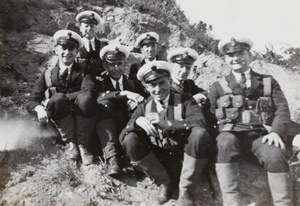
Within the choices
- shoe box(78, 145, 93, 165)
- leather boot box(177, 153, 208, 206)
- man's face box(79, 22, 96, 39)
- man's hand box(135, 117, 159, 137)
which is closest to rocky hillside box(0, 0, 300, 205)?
shoe box(78, 145, 93, 165)

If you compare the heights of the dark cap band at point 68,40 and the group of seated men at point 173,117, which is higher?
the dark cap band at point 68,40

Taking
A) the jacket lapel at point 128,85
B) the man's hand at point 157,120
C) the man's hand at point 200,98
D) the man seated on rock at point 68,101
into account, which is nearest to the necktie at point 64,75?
the man seated on rock at point 68,101

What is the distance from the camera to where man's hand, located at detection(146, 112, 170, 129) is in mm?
3324

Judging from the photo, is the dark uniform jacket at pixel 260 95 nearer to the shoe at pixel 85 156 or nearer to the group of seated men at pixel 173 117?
the group of seated men at pixel 173 117

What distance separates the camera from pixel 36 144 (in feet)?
13.1

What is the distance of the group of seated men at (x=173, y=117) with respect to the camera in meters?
3.23

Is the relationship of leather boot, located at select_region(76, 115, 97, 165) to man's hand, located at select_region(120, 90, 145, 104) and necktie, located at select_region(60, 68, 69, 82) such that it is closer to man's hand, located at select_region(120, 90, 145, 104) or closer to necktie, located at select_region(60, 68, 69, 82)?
man's hand, located at select_region(120, 90, 145, 104)

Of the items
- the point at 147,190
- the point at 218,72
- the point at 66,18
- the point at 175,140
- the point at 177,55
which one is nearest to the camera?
the point at 175,140

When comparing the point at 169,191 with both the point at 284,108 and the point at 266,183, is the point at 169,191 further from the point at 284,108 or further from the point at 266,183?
the point at 284,108

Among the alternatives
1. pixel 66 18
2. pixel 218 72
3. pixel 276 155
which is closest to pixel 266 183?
pixel 276 155

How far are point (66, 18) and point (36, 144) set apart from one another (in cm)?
317

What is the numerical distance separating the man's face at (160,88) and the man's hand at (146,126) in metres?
0.30

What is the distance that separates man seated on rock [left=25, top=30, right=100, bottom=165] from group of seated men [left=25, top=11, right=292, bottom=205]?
0.4 inches

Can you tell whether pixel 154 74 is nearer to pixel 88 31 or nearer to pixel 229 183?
pixel 229 183
